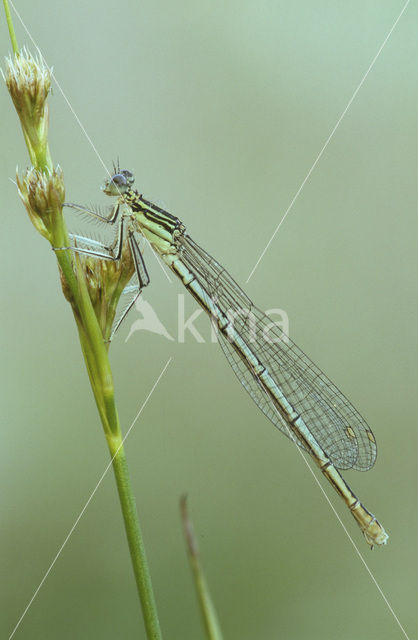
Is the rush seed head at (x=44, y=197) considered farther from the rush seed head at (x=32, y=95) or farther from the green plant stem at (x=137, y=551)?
the green plant stem at (x=137, y=551)

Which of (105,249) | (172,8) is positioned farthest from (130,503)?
(172,8)

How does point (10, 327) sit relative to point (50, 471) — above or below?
above

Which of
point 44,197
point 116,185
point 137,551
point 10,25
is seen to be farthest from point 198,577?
point 116,185

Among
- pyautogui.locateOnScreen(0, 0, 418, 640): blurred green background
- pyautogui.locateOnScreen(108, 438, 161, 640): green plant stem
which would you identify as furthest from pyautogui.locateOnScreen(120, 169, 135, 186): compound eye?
pyautogui.locateOnScreen(108, 438, 161, 640): green plant stem

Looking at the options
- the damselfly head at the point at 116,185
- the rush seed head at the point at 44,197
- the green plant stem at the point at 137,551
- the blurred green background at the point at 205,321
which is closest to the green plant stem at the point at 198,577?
the green plant stem at the point at 137,551

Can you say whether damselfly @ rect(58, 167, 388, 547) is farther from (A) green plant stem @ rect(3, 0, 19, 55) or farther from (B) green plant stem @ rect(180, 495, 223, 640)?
(B) green plant stem @ rect(180, 495, 223, 640)

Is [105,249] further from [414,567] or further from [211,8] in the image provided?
[211,8]

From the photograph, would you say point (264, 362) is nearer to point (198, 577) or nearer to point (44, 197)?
point (44, 197)
